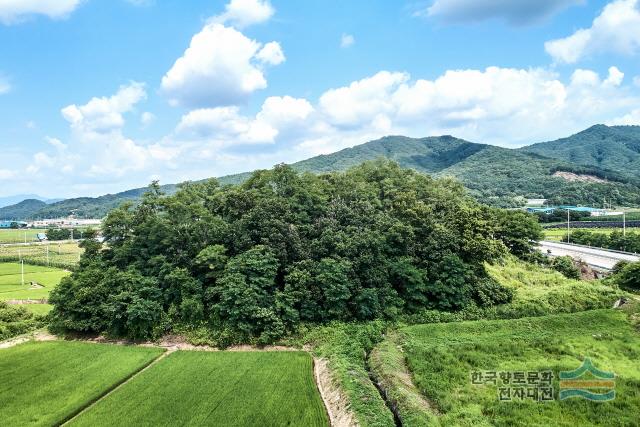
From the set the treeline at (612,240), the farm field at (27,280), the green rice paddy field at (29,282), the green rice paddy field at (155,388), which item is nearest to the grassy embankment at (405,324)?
the green rice paddy field at (155,388)

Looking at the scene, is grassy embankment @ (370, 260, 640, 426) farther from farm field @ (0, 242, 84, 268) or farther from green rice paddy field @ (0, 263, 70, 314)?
farm field @ (0, 242, 84, 268)

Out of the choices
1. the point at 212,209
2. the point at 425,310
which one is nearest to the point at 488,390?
the point at 425,310

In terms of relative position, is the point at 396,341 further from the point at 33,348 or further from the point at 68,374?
the point at 33,348

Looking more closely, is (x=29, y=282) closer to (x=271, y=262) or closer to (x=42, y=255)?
(x=42, y=255)

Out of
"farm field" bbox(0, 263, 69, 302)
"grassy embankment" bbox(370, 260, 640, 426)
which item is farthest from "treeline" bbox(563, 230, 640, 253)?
"farm field" bbox(0, 263, 69, 302)

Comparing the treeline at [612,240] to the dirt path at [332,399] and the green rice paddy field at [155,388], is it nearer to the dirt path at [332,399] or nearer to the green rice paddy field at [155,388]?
the dirt path at [332,399]
